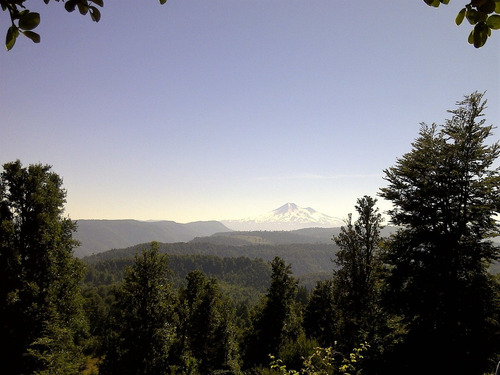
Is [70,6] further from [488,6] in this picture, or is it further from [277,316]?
[277,316]

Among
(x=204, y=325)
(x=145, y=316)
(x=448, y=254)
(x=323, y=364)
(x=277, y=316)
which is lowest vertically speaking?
(x=204, y=325)

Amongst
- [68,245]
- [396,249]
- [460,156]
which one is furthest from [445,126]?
[68,245]

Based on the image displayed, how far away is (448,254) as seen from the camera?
13078mm

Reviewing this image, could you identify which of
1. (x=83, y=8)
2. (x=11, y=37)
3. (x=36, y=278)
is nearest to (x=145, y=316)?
(x=36, y=278)

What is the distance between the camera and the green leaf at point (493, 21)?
4.99 feet

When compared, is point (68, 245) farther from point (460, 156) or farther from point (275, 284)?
point (460, 156)

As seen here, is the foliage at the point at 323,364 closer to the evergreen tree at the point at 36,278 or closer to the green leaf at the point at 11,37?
the green leaf at the point at 11,37

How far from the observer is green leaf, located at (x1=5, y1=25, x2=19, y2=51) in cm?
173

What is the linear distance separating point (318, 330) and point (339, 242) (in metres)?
24.5

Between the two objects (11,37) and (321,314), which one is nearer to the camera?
(11,37)

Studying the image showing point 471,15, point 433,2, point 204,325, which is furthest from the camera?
point 204,325

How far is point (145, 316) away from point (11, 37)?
18.2m

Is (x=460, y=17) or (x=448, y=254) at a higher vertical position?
(x=460, y=17)

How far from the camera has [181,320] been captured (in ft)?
97.9
